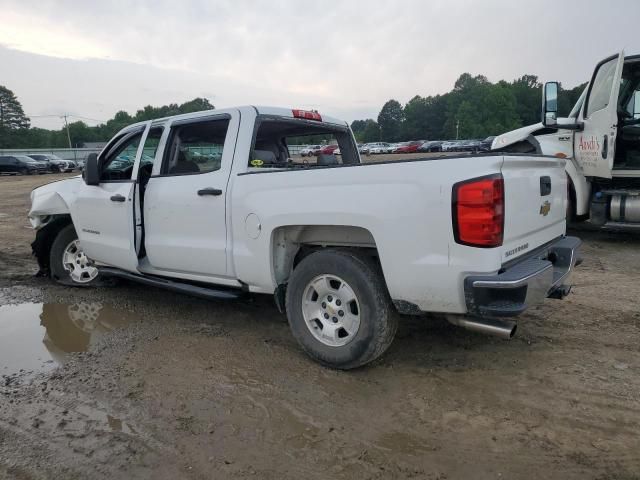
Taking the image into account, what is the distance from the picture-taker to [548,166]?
382 centimetres

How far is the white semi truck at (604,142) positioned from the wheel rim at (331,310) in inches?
209

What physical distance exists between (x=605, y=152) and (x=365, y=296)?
5639 mm

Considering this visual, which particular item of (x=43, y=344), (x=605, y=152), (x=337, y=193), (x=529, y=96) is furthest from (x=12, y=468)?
(x=529, y=96)

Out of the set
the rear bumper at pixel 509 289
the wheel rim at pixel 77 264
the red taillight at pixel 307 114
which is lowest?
the wheel rim at pixel 77 264

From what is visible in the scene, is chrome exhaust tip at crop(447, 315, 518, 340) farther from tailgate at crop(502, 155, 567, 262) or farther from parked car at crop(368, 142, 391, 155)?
parked car at crop(368, 142, 391, 155)

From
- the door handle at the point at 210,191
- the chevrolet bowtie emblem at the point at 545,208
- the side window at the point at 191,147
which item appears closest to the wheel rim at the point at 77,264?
the side window at the point at 191,147

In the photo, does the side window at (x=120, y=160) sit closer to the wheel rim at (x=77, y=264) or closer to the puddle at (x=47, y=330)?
the wheel rim at (x=77, y=264)

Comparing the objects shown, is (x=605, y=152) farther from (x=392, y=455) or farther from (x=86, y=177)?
(x=86, y=177)

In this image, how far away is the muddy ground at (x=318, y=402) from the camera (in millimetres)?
2676

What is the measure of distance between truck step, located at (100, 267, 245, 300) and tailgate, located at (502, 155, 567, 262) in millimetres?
2217

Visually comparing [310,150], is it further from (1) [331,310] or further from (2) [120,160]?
(1) [331,310]

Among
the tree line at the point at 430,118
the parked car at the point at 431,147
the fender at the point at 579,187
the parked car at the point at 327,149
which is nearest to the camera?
the parked car at the point at 327,149

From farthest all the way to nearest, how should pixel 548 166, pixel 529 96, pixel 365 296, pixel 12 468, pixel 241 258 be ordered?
pixel 529 96, pixel 241 258, pixel 548 166, pixel 365 296, pixel 12 468

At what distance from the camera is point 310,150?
18.2 ft
